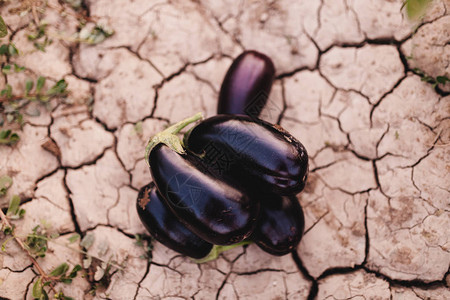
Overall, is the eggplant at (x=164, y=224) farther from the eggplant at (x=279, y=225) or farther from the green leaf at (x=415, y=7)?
Answer: the green leaf at (x=415, y=7)

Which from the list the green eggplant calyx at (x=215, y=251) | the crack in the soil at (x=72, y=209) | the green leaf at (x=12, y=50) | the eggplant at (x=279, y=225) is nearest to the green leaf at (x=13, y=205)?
the crack in the soil at (x=72, y=209)

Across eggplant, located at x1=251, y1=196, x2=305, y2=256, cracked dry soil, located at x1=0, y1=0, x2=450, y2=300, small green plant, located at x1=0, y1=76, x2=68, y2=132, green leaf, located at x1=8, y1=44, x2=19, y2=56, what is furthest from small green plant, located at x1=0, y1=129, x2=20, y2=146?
eggplant, located at x1=251, y1=196, x2=305, y2=256

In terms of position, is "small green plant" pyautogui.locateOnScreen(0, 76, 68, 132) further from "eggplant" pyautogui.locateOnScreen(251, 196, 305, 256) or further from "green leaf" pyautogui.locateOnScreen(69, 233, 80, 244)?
"eggplant" pyautogui.locateOnScreen(251, 196, 305, 256)

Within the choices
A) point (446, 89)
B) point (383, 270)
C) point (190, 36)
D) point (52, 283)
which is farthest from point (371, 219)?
point (52, 283)

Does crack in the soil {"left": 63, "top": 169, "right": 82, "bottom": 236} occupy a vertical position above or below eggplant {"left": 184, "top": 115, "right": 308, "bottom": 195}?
below

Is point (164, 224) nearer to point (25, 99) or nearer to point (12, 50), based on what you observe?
point (25, 99)

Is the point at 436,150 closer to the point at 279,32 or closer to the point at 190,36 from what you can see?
the point at 279,32

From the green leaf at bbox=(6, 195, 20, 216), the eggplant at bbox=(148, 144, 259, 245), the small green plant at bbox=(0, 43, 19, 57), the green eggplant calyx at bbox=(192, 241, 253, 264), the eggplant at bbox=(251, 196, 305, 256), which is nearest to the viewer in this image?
the eggplant at bbox=(148, 144, 259, 245)
